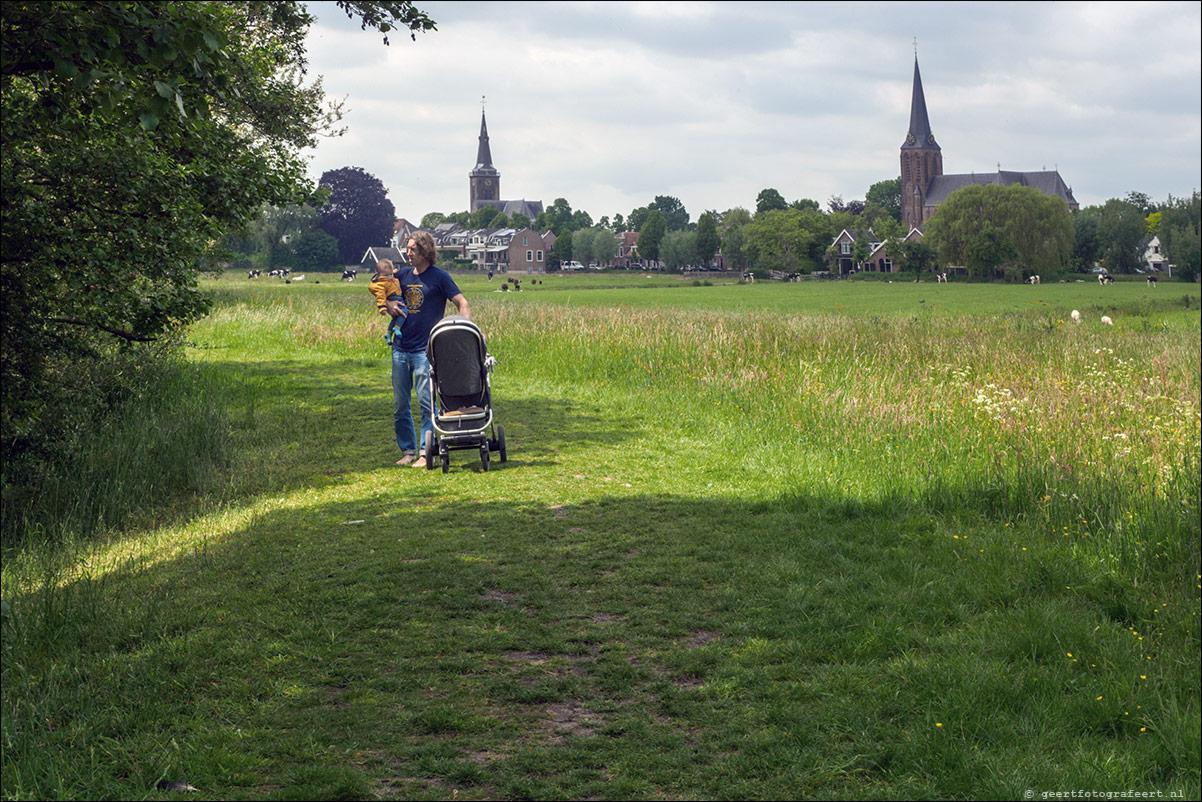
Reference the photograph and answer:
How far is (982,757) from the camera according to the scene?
3.79 m

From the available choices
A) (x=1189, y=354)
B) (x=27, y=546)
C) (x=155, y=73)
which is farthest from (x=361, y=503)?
(x=1189, y=354)

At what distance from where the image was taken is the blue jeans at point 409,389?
10.3 meters

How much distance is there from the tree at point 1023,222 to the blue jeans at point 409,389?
296 feet

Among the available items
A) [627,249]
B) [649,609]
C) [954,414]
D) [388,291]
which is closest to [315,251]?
[627,249]

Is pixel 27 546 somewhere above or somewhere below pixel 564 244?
below

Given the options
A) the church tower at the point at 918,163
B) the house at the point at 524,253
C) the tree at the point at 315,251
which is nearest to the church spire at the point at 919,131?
the church tower at the point at 918,163

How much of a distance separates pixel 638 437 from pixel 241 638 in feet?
23.4

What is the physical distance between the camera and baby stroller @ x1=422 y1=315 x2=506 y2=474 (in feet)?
32.2

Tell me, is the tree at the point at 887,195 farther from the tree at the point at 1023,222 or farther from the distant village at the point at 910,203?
the tree at the point at 1023,222

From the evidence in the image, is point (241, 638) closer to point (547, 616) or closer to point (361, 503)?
point (547, 616)

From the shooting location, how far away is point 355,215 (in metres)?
120

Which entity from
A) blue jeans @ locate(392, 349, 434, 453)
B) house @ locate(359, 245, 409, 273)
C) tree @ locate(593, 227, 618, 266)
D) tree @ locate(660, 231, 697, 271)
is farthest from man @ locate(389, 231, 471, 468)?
tree @ locate(593, 227, 618, 266)

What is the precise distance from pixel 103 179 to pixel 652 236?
5571 inches

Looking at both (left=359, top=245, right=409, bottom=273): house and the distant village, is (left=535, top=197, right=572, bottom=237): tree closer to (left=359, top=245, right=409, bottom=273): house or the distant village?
the distant village
